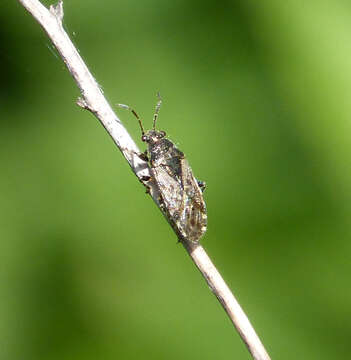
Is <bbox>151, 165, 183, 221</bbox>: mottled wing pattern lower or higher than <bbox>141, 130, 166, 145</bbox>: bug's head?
lower

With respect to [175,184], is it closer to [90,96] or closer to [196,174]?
[196,174]

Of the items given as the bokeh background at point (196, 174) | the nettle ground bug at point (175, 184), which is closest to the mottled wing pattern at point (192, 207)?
the nettle ground bug at point (175, 184)

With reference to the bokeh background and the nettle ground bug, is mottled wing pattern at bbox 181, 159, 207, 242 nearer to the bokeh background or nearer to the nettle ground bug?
the nettle ground bug

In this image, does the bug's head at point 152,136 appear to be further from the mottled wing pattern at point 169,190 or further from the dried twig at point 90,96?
the dried twig at point 90,96

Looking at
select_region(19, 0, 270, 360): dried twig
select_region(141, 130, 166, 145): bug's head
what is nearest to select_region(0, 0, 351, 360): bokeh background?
select_region(141, 130, 166, 145): bug's head

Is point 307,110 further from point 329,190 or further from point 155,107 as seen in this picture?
point 155,107

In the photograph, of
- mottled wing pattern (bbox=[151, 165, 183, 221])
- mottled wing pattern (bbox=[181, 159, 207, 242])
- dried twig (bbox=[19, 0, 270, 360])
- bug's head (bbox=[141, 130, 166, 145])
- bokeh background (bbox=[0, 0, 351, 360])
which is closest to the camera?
dried twig (bbox=[19, 0, 270, 360])

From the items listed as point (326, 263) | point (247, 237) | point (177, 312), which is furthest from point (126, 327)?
point (326, 263)
